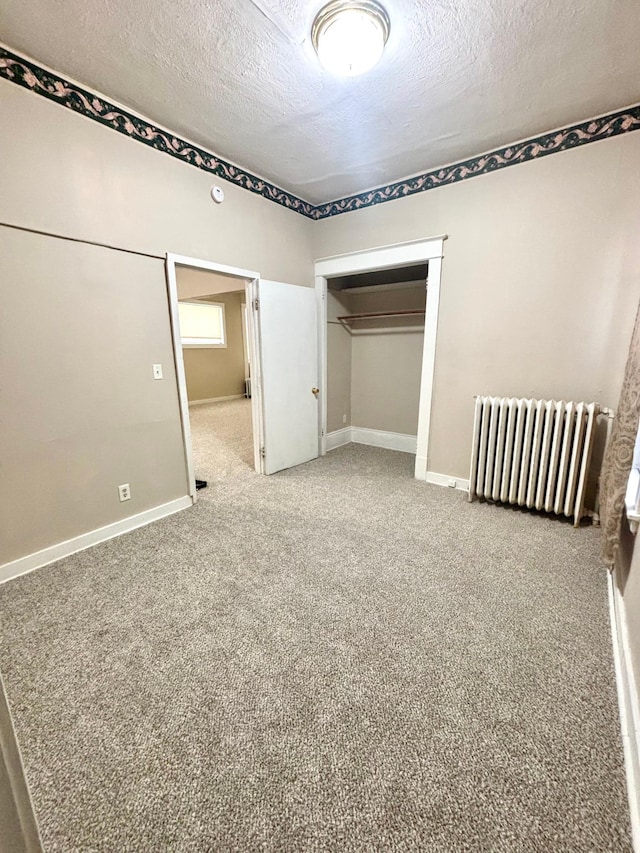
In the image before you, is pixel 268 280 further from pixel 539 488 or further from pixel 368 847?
pixel 368 847

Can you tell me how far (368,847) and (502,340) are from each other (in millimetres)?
2942

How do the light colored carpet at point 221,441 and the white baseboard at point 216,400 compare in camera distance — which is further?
the white baseboard at point 216,400

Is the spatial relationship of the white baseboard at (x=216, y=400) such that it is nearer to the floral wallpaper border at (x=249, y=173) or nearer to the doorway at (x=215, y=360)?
the doorway at (x=215, y=360)

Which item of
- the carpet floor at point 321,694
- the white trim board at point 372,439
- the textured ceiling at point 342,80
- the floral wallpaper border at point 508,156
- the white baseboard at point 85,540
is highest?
the textured ceiling at point 342,80

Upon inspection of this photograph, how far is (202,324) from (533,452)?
684 cm

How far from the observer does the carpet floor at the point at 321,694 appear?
944 mm

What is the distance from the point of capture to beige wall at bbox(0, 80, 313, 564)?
187cm

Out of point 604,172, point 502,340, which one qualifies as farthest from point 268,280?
point 604,172

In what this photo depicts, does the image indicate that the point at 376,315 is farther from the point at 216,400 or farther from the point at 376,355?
the point at 216,400

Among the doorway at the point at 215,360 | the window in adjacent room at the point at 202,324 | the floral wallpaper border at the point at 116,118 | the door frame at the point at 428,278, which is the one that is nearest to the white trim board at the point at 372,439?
the door frame at the point at 428,278

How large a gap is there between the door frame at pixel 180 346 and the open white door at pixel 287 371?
0.22ft

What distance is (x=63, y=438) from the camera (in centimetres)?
211

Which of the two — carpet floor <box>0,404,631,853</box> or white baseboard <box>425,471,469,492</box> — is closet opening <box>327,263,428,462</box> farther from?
carpet floor <box>0,404,631,853</box>

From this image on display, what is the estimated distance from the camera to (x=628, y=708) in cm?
118
